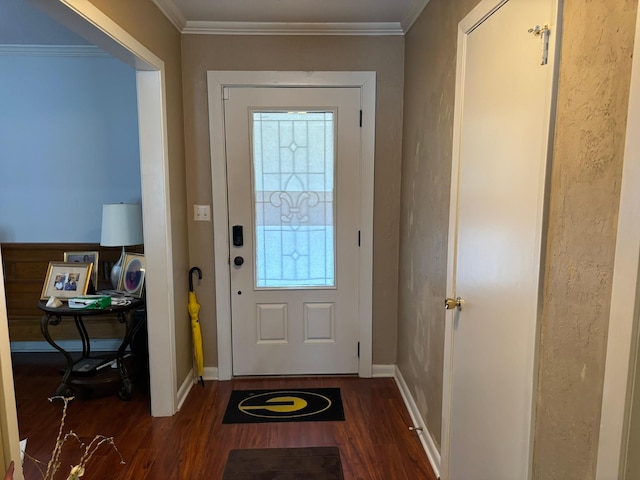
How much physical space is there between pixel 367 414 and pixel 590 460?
69.9 inches

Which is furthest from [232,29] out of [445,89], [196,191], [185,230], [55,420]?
[55,420]

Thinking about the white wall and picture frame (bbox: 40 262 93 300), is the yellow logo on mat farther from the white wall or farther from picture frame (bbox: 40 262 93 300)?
the white wall

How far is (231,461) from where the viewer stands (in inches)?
84.7

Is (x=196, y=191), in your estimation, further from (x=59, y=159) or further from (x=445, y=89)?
(x=445, y=89)

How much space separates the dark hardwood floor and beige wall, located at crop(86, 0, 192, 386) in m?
0.34

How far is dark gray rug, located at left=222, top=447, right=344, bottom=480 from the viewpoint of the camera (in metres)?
2.04

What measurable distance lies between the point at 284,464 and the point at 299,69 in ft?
7.85

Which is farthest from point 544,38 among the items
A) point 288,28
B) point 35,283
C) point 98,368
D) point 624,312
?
point 35,283

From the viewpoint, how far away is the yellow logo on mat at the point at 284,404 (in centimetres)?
260

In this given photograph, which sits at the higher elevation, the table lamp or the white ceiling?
the white ceiling

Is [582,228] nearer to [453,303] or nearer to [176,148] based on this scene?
[453,303]

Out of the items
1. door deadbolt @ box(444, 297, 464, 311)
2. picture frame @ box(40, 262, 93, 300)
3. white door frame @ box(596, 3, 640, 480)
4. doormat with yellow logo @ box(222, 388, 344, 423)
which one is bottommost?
doormat with yellow logo @ box(222, 388, 344, 423)

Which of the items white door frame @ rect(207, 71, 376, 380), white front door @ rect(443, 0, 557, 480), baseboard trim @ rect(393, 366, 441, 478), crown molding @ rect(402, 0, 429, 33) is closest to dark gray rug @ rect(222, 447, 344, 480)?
baseboard trim @ rect(393, 366, 441, 478)

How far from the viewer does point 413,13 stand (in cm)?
245
